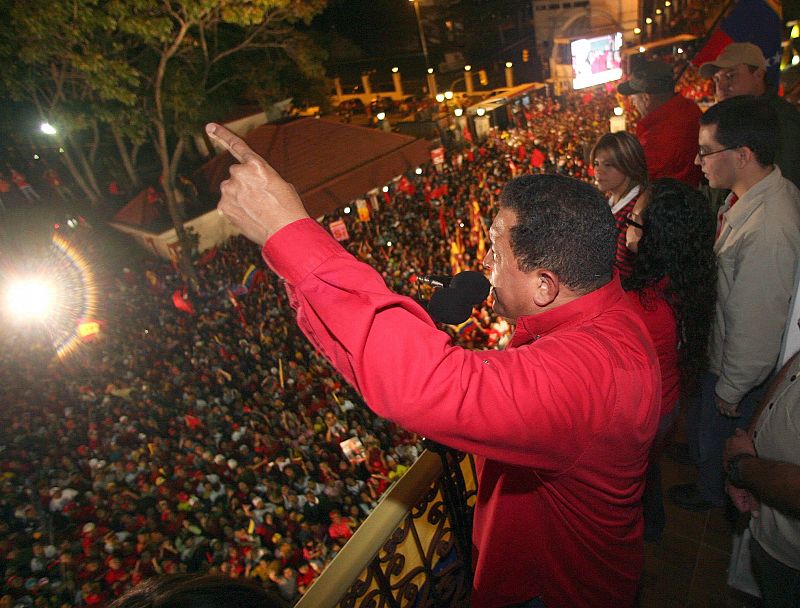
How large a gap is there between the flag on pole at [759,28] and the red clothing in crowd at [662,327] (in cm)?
436

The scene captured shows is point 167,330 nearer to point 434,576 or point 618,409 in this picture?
point 434,576

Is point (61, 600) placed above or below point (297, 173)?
below

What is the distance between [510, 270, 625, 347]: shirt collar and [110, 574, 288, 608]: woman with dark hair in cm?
100

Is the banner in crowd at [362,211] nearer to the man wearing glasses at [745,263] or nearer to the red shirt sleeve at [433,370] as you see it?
the man wearing glasses at [745,263]

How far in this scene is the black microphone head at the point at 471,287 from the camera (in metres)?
1.34

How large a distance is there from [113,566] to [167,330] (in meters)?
6.22

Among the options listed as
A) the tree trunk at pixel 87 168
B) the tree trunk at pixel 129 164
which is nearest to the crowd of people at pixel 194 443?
the tree trunk at pixel 129 164

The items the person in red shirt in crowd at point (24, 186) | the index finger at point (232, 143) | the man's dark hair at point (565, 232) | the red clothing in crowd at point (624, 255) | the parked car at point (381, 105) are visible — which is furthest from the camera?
the parked car at point (381, 105)

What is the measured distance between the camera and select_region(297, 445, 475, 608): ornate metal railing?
5.50 feet

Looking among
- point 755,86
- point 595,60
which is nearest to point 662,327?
point 755,86

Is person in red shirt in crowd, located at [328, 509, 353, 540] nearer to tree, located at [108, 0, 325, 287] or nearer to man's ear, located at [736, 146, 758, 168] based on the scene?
man's ear, located at [736, 146, 758, 168]

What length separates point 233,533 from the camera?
5801 millimetres

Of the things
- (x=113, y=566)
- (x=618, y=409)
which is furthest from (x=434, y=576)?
(x=113, y=566)

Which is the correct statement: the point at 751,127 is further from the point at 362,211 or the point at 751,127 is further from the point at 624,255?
the point at 362,211
